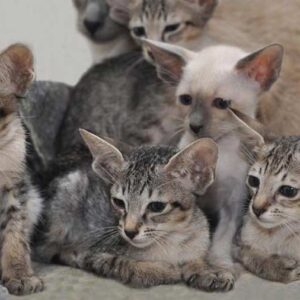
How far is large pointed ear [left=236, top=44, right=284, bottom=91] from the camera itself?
8.18 feet

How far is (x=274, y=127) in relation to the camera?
2.80m

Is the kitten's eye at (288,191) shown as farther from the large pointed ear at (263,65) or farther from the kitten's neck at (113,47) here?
the kitten's neck at (113,47)

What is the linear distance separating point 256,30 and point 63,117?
0.73m

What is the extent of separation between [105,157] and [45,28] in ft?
4.25

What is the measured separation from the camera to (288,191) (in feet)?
7.42

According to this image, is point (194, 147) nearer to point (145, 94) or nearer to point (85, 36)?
point (145, 94)

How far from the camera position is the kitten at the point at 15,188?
231cm

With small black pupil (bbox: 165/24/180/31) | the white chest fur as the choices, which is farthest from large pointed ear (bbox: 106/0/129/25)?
the white chest fur

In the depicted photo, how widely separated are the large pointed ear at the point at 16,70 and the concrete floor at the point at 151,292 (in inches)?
19.9

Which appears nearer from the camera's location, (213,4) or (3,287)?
(3,287)

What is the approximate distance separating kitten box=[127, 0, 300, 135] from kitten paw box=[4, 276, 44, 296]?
2.85 ft

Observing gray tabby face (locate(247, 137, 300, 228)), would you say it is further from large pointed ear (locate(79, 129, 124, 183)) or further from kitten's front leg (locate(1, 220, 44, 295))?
kitten's front leg (locate(1, 220, 44, 295))

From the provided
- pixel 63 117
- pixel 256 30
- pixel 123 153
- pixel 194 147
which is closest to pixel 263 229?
pixel 194 147

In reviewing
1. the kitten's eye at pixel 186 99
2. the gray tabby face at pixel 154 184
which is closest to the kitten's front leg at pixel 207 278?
the gray tabby face at pixel 154 184
